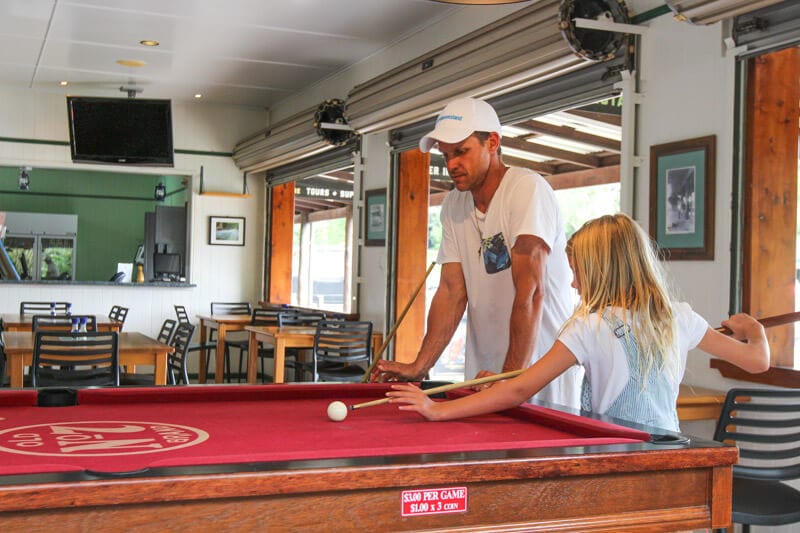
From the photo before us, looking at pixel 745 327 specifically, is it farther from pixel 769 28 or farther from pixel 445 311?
pixel 769 28

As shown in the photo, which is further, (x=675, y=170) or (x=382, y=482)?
(x=675, y=170)

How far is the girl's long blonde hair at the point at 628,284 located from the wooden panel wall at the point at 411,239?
5.07 metres

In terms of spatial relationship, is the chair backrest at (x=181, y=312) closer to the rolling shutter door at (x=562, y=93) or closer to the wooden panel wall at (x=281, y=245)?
the wooden panel wall at (x=281, y=245)

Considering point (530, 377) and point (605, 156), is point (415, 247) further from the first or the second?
point (530, 377)

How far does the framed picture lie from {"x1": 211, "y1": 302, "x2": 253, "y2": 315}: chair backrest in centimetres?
268

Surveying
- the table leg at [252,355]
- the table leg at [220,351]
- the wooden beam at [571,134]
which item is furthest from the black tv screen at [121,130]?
the wooden beam at [571,134]

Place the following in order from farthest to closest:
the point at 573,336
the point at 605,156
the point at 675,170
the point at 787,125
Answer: the point at 605,156 → the point at 675,170 → the point at 787,125 → the point at 573,336

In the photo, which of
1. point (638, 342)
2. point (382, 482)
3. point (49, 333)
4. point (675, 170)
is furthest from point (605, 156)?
point (382, 482)

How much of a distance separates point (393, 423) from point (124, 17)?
5.69 meters

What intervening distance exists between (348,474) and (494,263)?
164 centimetres

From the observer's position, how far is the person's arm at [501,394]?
2354mm

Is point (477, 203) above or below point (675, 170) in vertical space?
below

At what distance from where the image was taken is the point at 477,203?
3.36 metres

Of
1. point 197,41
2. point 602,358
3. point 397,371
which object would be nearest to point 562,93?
point 397,371
